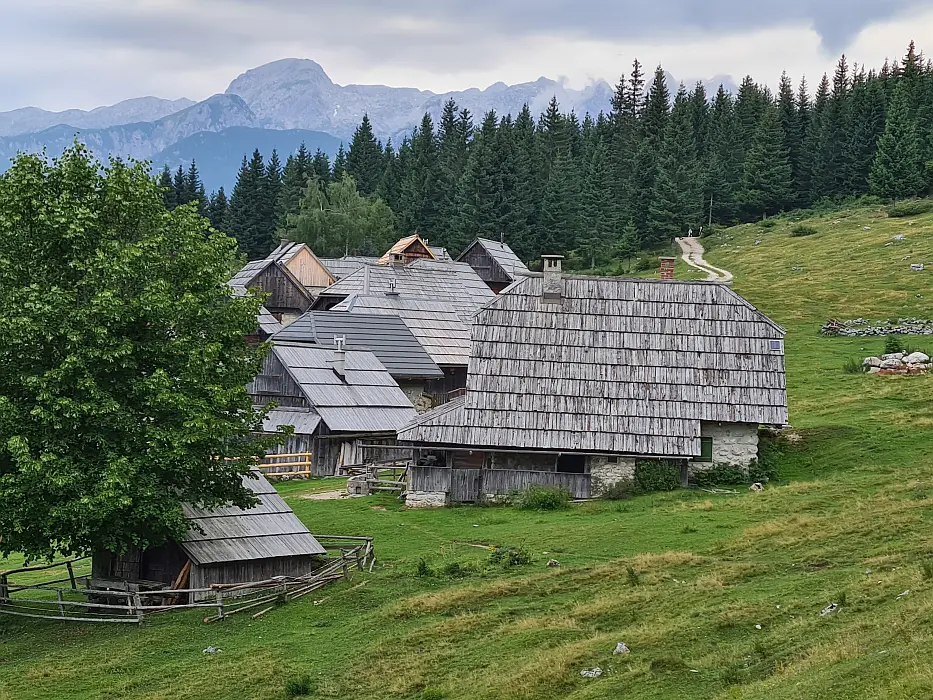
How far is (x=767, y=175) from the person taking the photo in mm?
109938

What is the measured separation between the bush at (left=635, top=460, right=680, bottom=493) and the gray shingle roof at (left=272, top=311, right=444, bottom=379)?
64.8ft

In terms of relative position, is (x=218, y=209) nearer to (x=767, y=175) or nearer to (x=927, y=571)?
(x=767, y=175)

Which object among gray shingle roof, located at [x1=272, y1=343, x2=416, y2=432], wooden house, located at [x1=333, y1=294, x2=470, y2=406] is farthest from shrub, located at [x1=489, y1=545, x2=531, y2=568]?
wooden house, located at [x1=333, y1=294, x2=470, y2=406]

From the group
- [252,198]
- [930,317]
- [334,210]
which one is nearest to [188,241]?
[930,317]

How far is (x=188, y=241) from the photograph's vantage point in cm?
2898

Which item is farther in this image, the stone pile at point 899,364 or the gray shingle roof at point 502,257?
the gray shingle roof at point 502,257

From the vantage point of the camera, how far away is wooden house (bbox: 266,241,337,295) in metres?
86.8

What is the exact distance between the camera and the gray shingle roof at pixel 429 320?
6084cm

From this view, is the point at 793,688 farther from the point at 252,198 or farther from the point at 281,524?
the point at 252,198

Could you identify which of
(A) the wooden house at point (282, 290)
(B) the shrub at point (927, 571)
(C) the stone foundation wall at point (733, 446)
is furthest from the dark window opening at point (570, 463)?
(A) the wooden house at point (282, 290)

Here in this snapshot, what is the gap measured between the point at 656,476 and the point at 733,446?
2.98 meters

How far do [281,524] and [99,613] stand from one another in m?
5.10

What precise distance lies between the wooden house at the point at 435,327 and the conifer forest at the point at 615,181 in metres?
36.3

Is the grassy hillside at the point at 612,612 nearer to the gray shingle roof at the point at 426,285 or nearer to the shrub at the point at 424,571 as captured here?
the shrub at the point at 424,571
